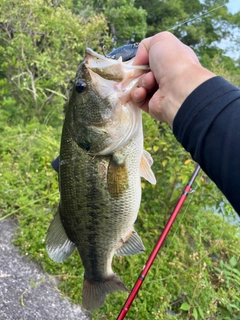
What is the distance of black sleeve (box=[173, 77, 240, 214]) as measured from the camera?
1076 millimetres

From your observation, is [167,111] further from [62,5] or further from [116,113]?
[62,5]

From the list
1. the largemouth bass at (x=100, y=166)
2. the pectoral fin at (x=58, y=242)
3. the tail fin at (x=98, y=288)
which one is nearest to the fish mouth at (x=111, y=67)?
the largemouth bass at (x=100, y=166)

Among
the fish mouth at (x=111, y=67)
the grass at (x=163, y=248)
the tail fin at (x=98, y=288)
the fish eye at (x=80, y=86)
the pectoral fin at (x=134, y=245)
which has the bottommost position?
the grass at (x=163, y=248)

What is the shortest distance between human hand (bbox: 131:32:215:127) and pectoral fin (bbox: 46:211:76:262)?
81 centimetres

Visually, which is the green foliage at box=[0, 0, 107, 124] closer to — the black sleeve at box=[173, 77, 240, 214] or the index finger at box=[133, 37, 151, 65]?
the index finger at box=[133, 37, 151, 65]

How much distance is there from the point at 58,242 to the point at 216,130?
1.14 meters

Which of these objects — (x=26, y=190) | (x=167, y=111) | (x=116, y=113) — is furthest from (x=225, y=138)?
(x=26, y=190)

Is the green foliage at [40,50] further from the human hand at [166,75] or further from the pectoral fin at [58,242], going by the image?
the human hand at [166,75]

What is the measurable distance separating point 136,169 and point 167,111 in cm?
53

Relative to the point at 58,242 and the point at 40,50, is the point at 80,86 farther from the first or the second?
the point at 40,50

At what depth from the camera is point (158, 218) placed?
450 centimetres

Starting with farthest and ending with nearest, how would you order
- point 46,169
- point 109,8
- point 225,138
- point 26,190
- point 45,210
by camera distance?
point 109,8 → point 46,169 → point 26,190 → point 45,210 → point 225,138

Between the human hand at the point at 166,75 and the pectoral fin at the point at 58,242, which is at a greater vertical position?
the human hand at the point at 166,75

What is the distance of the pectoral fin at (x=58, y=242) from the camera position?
1886 mm
